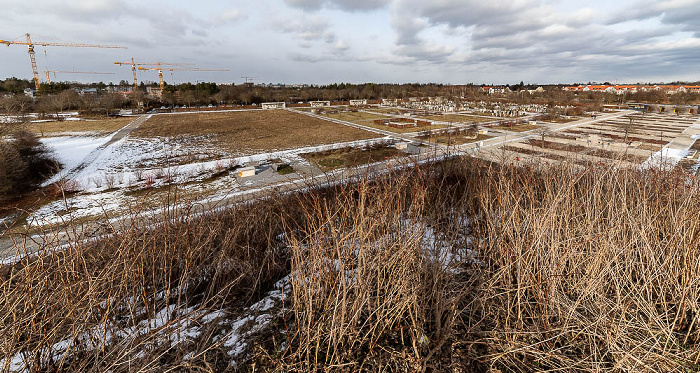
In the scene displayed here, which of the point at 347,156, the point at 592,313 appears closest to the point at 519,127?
the point at 347,156

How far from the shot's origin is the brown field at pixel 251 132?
2455cm

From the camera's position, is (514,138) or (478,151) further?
(514,138)

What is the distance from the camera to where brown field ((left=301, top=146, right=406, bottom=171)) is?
711 inches

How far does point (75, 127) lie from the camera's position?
34312 millimetres

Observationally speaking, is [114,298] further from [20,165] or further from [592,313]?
[20,165]

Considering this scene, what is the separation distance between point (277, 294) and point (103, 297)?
6.55 feet

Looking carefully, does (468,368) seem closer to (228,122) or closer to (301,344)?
(301,344)

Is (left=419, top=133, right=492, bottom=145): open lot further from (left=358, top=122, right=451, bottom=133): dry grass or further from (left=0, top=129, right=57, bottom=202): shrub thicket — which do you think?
(left=0, top=129, right=57, bottom=202): shrub thicket

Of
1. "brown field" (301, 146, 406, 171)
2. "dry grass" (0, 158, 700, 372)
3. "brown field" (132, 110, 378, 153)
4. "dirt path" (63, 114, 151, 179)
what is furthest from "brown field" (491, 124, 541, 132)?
"dirt path" (63, 114, 151, 179)

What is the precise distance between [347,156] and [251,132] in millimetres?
14099

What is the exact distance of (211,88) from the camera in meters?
65.5

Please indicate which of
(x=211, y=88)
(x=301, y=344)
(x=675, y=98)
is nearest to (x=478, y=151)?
(x=301, y=344)

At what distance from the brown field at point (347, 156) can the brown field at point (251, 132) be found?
148 inches

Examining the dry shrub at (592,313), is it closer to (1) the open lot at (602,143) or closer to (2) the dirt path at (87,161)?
(2) the dirt path at (87,161)
